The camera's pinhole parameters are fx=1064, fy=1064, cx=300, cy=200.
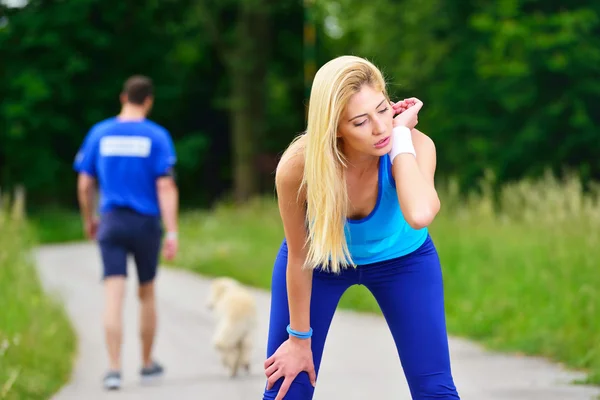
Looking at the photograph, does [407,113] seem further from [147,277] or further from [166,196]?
[147,277]

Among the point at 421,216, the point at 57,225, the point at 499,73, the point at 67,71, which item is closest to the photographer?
the point at 421,216

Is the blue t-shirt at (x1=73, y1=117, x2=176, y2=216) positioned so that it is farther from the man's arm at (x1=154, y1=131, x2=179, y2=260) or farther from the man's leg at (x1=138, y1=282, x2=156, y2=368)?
the man's leg at (x1=138, y1=282, x2=156, y2=368)

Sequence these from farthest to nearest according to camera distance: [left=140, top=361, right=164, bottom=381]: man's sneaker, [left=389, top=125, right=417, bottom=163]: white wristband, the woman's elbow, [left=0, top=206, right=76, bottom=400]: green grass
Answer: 1. [left=140, top=361, right=164, bottom=381]: man's sneaker
2. [left=0, top=206, right=76, bottom=400]: green grass
3. [left=389, top=125, right=417, bottom=163]: white wristband
4. the woman's elbow

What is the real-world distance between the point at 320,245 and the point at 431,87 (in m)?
24.8

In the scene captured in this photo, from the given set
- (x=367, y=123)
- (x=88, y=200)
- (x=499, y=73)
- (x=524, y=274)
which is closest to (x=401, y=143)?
(x=367, y=123)

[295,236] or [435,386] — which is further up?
[295,236]

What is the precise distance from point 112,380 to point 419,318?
3590mm

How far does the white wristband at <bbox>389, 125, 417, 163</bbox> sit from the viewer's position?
3.58 m

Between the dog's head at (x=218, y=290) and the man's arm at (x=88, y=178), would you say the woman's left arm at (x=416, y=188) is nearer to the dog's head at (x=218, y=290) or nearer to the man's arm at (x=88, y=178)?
the man's arm at (x=88, y=178)

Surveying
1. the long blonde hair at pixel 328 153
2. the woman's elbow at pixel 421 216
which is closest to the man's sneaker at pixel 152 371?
the long blonde hair at pixel 328 153

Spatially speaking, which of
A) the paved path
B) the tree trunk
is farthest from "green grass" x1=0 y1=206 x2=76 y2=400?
the tree trunk

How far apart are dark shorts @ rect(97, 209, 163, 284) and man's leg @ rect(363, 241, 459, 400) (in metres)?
3.55

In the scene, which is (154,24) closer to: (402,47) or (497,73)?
(402,47)

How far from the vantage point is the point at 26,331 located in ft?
23.8
